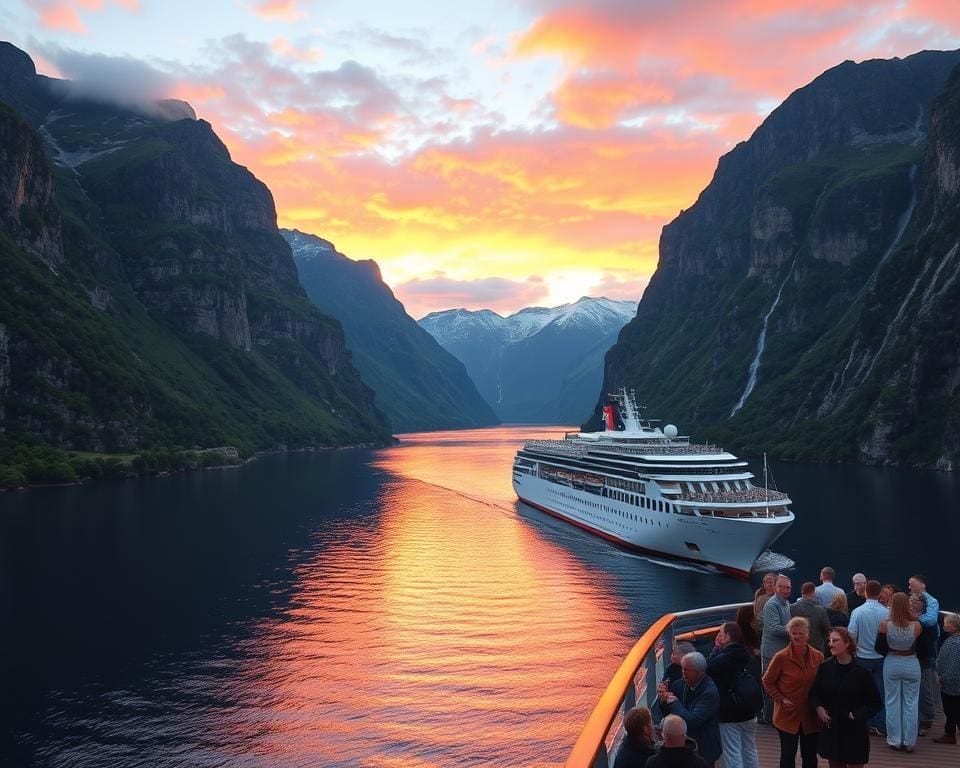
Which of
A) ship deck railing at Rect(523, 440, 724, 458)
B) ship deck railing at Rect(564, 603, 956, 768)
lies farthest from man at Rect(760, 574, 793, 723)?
ship deck railing at Rect(523, 440, 724, 458)

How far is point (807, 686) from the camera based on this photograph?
12336 millimetres

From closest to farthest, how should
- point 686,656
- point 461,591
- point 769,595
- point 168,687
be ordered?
point 686,656, point 769,595, point 168,687, point 461,591

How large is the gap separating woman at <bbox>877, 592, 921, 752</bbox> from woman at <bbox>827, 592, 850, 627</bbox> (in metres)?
1.21

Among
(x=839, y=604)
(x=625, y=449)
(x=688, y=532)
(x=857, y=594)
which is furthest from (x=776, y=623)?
(x=625, y=449)

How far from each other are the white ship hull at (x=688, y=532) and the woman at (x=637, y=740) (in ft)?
167

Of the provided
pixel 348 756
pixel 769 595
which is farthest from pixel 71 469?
pixel 769 595

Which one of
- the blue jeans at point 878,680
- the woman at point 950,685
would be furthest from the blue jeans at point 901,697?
the woman at point 950,685

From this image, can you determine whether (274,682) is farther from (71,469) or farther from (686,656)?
(71,469)

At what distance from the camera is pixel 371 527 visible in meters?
89.6

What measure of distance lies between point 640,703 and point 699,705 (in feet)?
4.26

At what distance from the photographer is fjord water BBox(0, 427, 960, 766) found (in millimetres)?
31484

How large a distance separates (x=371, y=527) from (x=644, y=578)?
39315 mm

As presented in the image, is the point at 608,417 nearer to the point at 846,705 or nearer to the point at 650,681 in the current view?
the point at 650,681

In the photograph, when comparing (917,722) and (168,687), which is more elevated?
(917,722)
